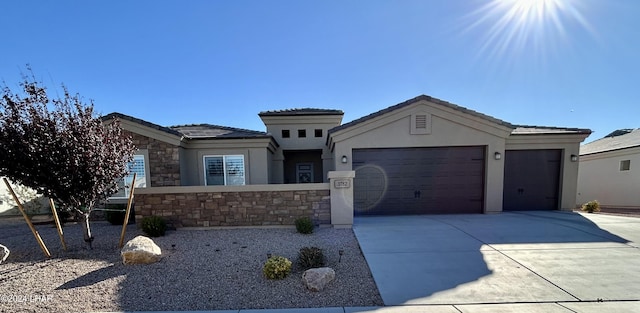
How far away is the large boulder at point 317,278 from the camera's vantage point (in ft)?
11.7

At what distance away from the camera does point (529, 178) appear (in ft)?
29.3

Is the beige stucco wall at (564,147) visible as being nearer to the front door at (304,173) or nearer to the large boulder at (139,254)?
the front door at (304,173)

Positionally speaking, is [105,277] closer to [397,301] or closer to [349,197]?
[397,301]

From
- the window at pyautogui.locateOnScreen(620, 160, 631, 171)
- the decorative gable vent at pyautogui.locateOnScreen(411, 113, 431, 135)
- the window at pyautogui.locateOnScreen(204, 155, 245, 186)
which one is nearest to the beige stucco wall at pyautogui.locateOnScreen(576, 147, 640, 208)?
the window at pyautogui.locateOnScreen(620, 160, 631, 171)

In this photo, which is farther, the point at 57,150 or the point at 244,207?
the point at 244,207

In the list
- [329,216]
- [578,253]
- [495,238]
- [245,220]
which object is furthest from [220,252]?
[578,253]

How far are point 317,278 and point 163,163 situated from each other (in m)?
8.31

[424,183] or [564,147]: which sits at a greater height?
[564,147]

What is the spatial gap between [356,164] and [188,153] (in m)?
7.14

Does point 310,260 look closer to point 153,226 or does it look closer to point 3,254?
point 153,226

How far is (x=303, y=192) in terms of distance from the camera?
6.96 metres

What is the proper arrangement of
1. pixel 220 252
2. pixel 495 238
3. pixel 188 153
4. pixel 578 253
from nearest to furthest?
pixel 578 253, pixel 220 252, pixel 495 238, pixel 188 153

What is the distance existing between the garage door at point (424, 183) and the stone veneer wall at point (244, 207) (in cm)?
244

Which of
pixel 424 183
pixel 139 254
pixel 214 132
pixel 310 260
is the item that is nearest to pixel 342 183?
pixel 310 260
